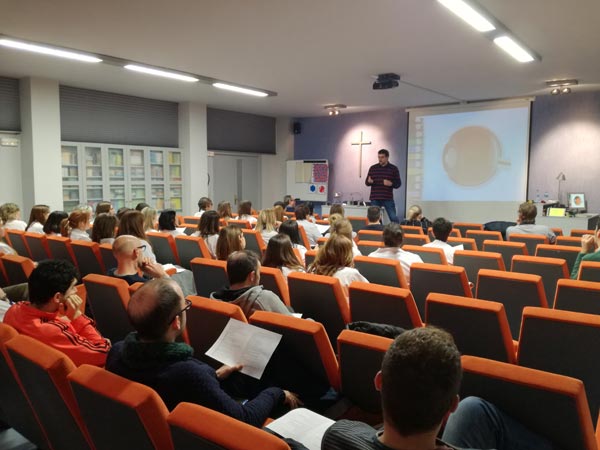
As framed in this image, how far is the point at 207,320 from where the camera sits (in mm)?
2330

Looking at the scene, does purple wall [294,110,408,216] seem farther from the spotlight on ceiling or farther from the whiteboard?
the spotlight on ceiling

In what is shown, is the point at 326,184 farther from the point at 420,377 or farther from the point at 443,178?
the point at 420,377

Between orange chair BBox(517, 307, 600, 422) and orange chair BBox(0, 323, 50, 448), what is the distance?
2.17m

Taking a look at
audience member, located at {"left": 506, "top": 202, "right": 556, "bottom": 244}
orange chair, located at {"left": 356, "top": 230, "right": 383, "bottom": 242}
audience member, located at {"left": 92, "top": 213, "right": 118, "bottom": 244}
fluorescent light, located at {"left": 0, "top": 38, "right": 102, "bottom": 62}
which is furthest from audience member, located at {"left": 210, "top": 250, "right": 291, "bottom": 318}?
fluorescent light, located at {"left": 0, "top": 38, "right": 102, "bottom": 62}

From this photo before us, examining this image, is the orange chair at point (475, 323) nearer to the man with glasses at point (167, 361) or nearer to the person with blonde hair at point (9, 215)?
the man with glasses at point (167, 361)

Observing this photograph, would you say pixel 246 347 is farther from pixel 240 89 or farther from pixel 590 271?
pixel 240 89

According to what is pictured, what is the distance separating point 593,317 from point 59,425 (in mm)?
2235

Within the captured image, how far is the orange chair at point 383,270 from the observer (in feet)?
11.8

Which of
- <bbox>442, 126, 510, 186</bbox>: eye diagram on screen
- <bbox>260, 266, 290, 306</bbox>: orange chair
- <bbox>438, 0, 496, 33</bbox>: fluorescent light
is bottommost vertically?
<bbox>260, 266, 290, 306</bbox>: orange chair

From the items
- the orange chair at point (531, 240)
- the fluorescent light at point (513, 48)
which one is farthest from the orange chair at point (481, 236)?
the fluorescent light at point (513, 48)

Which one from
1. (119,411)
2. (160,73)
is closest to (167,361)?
(119,411)

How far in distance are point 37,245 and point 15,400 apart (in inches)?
139

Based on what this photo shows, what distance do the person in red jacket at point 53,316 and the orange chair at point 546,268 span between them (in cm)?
321

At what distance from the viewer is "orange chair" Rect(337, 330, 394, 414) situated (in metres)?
1.84
